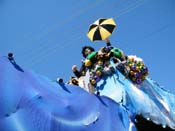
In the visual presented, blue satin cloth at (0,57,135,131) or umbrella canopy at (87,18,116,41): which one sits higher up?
umbrella canopy at (87,18,116,41)

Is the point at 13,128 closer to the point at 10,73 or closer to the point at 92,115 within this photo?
the point at 10,73

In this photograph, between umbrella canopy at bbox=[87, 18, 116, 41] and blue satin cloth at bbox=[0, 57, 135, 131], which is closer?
blue satin cloth at bbox=[0, 57, 135, 131]

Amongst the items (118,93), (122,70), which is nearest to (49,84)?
(118,93)

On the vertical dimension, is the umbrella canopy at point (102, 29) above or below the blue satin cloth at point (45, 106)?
above

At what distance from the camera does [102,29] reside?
10.3 m

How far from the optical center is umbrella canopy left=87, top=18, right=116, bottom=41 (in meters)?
10.3

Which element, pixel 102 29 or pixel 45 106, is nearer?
pixel 45 106

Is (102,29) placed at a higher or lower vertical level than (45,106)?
higher

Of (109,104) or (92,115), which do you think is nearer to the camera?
(92,115)

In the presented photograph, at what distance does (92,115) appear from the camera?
7.17 m

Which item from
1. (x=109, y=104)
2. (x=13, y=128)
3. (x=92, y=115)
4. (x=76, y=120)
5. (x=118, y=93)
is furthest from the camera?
(x=118, y=93)

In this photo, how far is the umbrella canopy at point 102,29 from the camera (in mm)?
10273

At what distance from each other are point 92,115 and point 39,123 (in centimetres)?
140

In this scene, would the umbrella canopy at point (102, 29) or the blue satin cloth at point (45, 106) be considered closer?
the blue satin cloth at point (45, 106)
